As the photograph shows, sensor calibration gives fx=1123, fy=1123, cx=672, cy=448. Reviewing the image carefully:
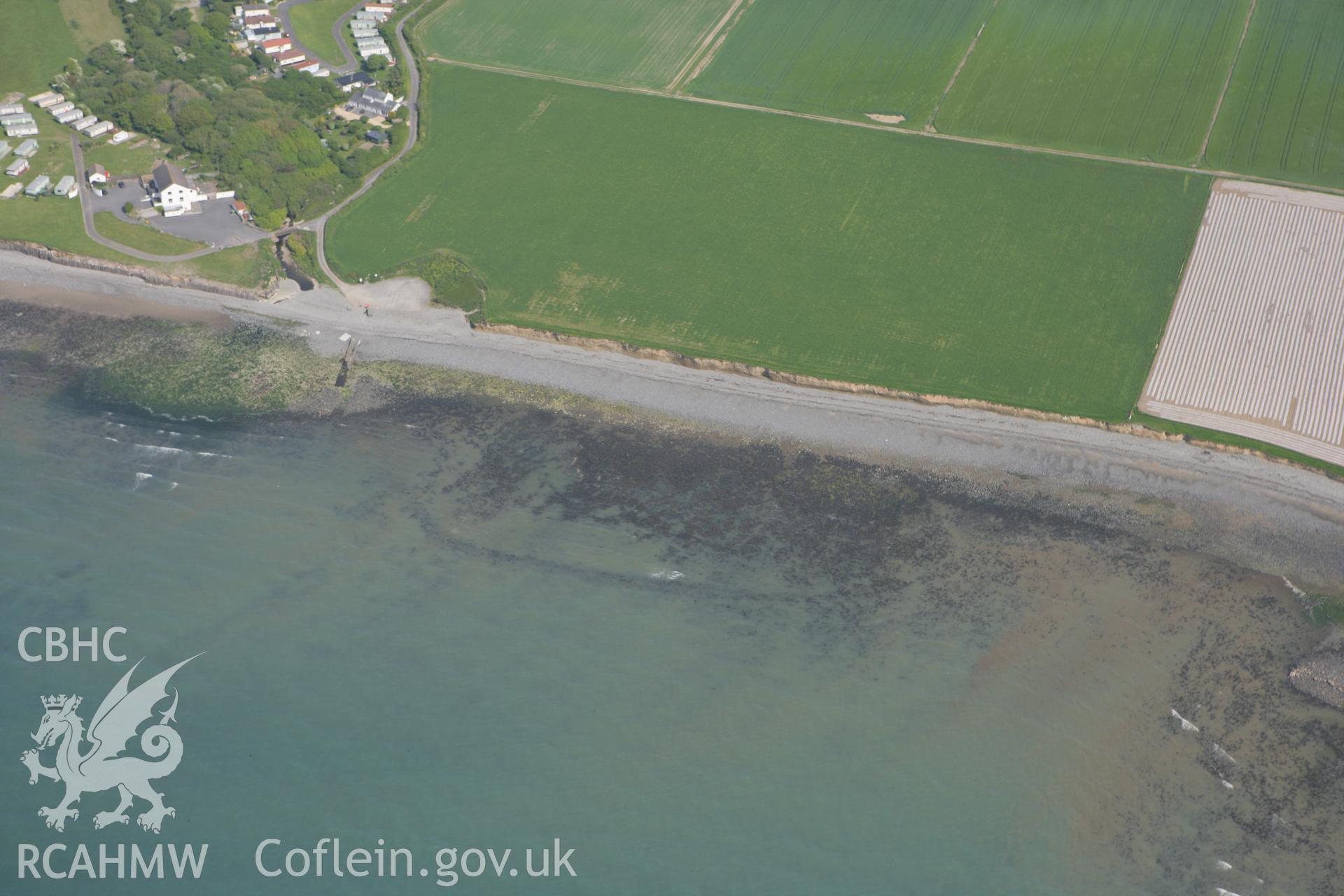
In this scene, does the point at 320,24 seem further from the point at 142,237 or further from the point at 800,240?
the point at 800,240

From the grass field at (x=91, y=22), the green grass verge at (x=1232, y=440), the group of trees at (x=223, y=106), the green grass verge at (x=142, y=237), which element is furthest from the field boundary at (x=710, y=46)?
the grass field at (x=91, y=22)

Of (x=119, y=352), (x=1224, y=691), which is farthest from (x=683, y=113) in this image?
(x=1224, y=691)

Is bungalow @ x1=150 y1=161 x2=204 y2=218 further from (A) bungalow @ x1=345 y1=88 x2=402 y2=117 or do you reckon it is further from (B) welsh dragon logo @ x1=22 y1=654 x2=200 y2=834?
(B) welsh dragon logo @ x1=22 y1=654 x2=200 y2=834

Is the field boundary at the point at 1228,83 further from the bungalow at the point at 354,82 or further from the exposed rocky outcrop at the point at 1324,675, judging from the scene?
the bungalow at the point at 354,82

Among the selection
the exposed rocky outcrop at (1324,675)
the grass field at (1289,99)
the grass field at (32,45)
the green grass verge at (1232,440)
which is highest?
the grass field at (32,45)

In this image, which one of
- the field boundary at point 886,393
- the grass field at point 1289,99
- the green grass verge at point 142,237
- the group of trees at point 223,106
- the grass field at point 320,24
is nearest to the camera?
the field boundary at point 886,393

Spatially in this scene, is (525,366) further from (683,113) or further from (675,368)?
(683,113)

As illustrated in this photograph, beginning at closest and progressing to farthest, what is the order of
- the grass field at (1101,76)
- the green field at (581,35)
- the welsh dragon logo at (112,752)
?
the welsh dragon logo at (112,752)
the grass field at (1101,76)
the green field at (581,35)
